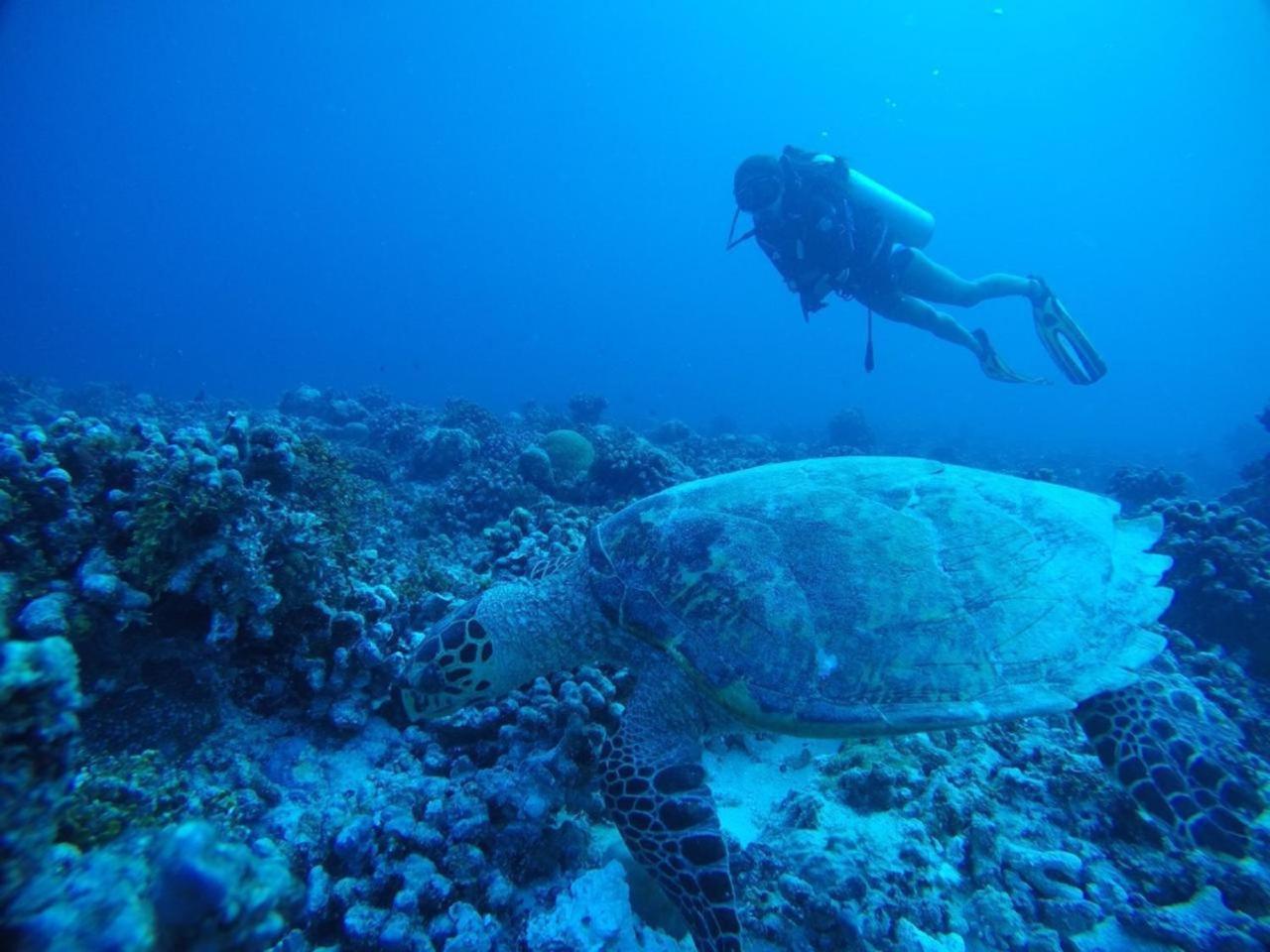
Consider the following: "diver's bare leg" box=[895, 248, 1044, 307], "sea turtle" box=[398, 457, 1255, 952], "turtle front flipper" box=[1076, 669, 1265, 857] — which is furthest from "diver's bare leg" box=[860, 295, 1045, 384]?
"turtle front flipper" box=[1076, 669, 1265, 857]

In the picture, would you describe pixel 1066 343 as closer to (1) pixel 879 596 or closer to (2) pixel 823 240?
(2) pixel 823 240

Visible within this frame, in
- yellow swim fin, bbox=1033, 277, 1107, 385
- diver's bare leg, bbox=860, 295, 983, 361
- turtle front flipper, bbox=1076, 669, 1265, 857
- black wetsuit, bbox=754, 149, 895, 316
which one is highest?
black wetsuit, bbox=754, 149, 895, 316

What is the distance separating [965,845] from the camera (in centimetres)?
298

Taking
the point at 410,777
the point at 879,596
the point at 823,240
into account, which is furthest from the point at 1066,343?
the point at 410,777

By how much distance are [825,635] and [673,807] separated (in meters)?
1.18

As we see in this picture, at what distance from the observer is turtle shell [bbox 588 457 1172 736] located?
287 cm

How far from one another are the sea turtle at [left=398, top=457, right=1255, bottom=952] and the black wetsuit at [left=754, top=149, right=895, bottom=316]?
776cm

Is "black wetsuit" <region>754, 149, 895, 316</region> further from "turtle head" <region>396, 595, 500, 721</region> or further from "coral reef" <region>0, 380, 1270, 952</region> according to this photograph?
"turtle head" <region>396, 595, 500, 721</region>

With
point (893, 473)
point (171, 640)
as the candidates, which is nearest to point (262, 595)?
point (171, 640)

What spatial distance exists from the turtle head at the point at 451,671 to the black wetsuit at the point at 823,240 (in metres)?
9.42

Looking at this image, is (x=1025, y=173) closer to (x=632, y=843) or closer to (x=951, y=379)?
(x=951, y=379)

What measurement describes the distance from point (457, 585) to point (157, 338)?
5144 inches

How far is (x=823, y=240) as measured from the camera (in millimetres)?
10164

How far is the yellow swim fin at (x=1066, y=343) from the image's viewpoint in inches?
410
